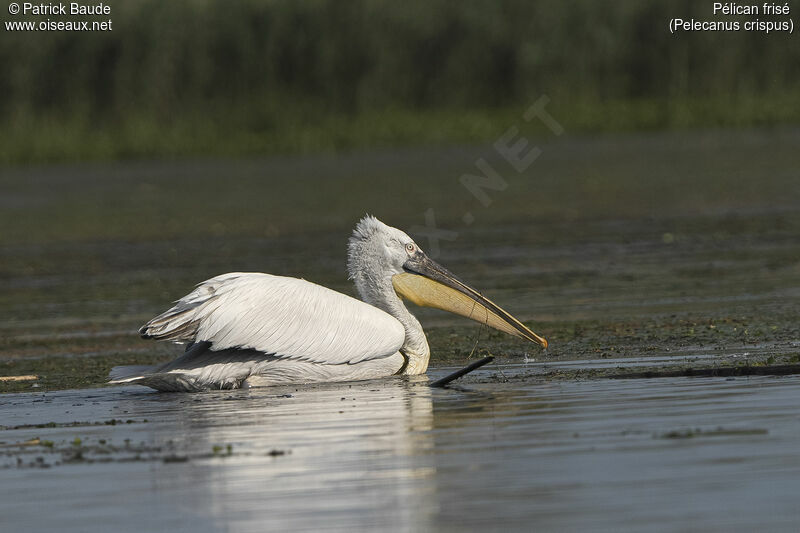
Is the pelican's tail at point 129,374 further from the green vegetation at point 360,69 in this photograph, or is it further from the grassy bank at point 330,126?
the green vegetation at point 360,69

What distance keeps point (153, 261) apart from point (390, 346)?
22.0 feet

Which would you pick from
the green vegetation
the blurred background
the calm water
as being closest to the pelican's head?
the blurred background

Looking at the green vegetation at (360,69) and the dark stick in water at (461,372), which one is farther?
the green vegetation at (360,69)

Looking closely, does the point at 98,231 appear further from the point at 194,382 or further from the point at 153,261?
the point at 194,382

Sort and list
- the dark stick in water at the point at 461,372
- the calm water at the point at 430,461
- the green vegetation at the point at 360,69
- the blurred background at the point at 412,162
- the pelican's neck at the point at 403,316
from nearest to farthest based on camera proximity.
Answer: the calm water at the point at 430,461
the dark stick in water at the point at 461,372
the pelican's neck at the point at 403,316
the blurred background at the point at 412,162
the green vegetation at the point at 360,69

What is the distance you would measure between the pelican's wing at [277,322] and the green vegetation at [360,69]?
19652 mm

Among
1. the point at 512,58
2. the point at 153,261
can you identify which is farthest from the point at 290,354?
the point at 512,58

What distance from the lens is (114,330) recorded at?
32.8 feet

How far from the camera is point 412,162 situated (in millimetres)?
24000

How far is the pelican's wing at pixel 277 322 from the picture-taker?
734cm

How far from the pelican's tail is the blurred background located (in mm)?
548

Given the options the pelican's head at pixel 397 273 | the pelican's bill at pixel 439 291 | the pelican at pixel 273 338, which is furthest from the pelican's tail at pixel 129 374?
the pelican's bill at pixel 439 291

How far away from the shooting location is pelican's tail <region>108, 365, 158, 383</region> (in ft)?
24.0

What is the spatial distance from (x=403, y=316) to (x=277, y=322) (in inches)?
38.5
